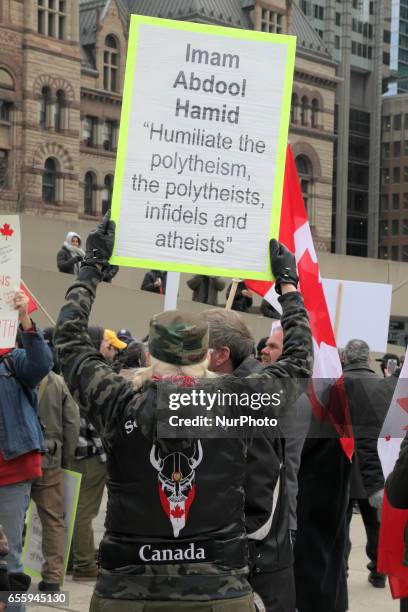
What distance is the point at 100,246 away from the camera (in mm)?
3260

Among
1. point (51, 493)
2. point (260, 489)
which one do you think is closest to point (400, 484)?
point (260, 489)

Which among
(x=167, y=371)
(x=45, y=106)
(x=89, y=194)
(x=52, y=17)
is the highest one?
(x=52, y=17)

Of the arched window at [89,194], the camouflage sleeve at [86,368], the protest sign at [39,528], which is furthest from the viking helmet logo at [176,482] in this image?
the arched window at [89,194]

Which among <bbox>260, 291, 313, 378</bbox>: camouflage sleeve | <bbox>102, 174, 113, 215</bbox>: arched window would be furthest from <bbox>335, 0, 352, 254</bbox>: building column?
<bbox>260, 291, 313, 378</bbox>: camouflage sleeve

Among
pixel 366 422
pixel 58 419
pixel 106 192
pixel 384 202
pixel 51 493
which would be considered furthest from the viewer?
pixel 384 202

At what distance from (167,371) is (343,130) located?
75076 millimetres

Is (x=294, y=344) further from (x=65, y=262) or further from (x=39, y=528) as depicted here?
(x=65, y=262)

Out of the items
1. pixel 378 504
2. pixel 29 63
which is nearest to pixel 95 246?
pixel 378 504

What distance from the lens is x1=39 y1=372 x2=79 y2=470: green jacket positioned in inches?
267

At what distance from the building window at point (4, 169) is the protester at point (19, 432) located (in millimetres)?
33964

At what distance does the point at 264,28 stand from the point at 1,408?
52895mm

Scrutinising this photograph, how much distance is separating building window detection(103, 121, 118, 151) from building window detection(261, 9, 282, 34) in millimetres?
10911

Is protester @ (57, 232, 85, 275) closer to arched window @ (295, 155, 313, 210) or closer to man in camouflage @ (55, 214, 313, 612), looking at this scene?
man in camouflage @ (55, 214, 313, 612)

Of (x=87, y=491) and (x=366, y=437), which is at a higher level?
(x=366, y=437)
